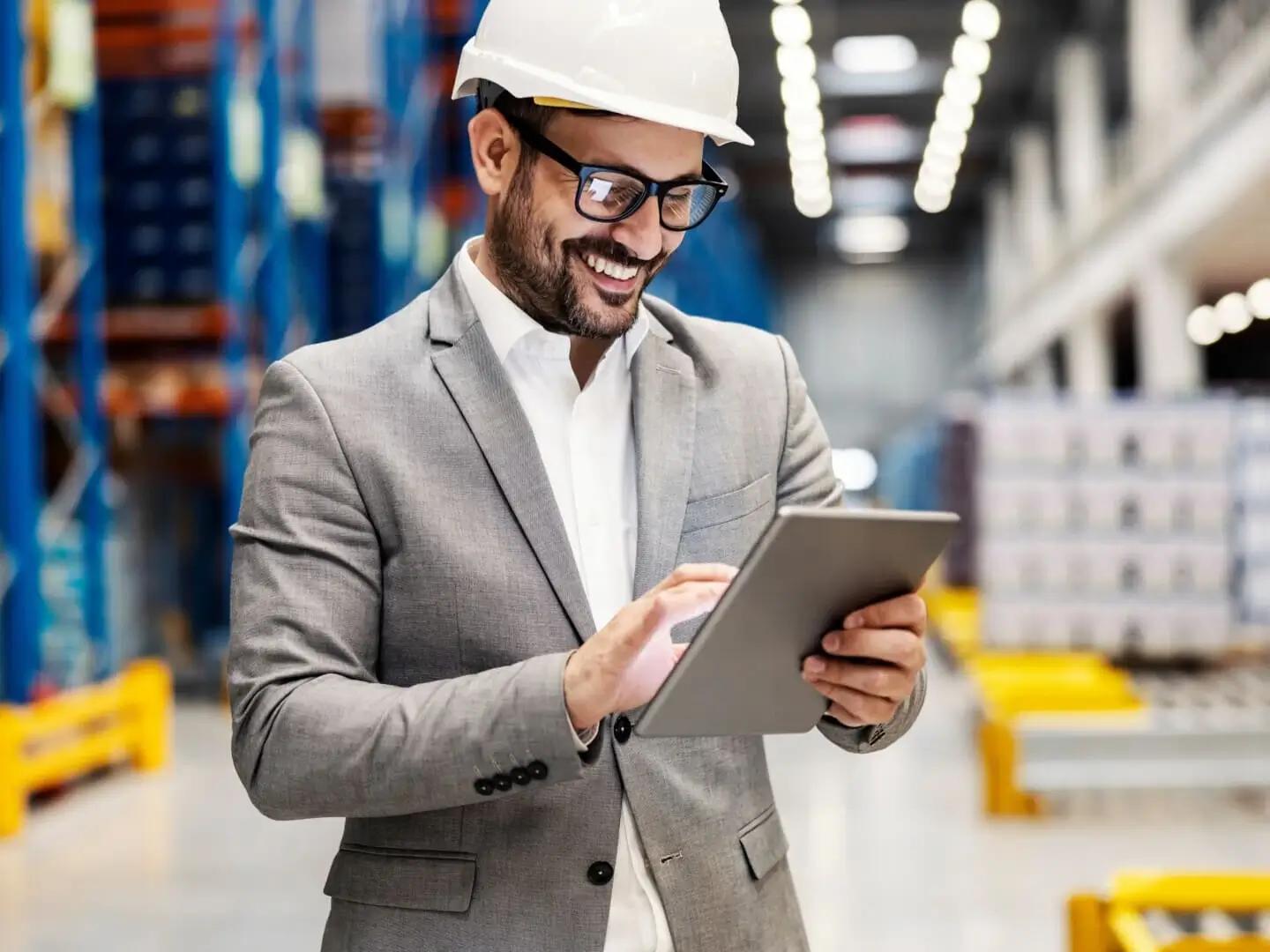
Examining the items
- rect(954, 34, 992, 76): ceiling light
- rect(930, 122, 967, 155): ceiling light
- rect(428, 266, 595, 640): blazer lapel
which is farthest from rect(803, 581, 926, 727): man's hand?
rect(930, 122, 967, 155): ceiling light

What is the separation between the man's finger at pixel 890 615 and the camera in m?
1.49

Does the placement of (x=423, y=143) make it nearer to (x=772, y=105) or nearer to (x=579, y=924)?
(x=579, y=924)

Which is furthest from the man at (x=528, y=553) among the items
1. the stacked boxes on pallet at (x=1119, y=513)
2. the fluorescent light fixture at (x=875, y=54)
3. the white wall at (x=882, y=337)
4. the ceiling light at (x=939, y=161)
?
the white wall at (x=882, y=337)

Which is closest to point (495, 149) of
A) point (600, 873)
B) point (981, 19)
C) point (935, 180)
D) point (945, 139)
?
point (600, 873)

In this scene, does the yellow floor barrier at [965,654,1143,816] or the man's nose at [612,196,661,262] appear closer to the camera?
the man's nose at [612,196,661,262]

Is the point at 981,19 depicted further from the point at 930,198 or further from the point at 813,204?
the point at 930,198

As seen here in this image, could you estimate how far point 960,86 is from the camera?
20281 mm

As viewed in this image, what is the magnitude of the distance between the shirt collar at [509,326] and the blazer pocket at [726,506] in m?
0.20

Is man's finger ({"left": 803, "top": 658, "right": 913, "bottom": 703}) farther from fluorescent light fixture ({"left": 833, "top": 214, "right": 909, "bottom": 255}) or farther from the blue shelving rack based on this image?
fluorescent light fixture ({"left": 833, "top": 214, "right": 909, "bottom": 255})

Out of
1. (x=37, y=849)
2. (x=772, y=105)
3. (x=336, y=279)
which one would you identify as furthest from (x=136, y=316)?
(x=772, y=105)

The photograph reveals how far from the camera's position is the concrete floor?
204 inches

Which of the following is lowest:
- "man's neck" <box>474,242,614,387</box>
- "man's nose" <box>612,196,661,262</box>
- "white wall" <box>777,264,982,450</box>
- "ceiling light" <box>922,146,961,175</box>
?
"man's neck" <box>474,242,614,387</box>

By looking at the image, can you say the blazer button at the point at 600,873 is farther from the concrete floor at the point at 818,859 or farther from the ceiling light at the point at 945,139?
the ceiling light at the point at 945,139

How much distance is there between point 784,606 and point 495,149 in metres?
0.67
